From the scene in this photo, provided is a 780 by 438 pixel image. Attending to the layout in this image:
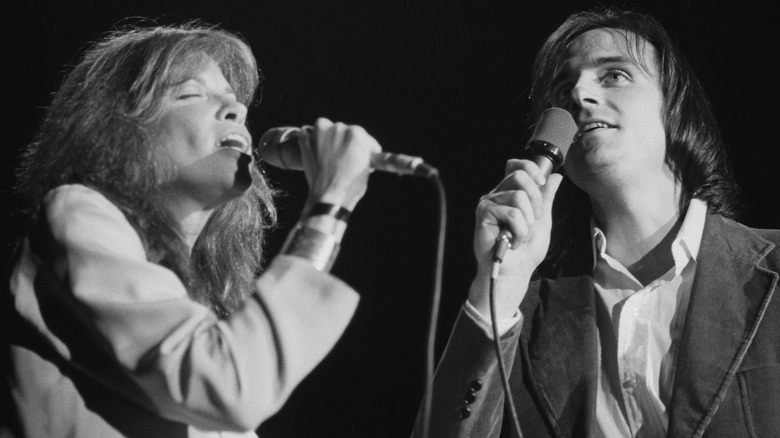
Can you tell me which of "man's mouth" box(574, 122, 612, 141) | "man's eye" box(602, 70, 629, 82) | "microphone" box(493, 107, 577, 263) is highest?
"man's eye" box(602, 70, 629, 82)

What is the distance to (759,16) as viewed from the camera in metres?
2.53

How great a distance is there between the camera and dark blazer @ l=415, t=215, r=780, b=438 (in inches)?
70.6

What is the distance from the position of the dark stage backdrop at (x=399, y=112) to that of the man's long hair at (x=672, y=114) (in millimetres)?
188

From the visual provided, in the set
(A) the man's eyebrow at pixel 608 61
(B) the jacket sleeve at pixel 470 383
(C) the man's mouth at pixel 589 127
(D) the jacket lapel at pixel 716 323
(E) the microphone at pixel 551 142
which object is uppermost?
(A) the man's eyebrow at pixel 608 61

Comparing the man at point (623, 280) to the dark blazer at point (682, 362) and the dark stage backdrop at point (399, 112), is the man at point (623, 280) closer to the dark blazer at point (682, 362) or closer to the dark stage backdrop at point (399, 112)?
the dark blazer at point (682, 362)

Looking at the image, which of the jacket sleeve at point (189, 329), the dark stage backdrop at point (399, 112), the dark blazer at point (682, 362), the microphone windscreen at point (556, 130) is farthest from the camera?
the dark stage backdrop at point (399, 112)

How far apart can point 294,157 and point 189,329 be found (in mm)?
421

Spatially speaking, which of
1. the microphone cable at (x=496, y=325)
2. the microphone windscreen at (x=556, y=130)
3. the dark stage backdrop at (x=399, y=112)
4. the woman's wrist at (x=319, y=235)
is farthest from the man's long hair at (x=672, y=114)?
the woman's wrist at (x=319, y=235)

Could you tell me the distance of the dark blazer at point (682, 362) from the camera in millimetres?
1794

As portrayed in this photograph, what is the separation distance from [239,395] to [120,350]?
7.0 inches

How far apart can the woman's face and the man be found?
0.53 m

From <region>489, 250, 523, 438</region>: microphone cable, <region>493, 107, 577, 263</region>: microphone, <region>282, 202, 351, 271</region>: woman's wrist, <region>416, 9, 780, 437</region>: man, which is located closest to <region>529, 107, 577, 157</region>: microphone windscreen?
<region>493, 107, 577, 263</region>: microphone

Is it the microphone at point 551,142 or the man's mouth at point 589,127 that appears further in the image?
the man's mouth at point 589,127

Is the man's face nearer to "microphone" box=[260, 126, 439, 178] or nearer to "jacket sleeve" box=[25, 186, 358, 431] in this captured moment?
"microphone" box=[260, 126, 439, 178]
